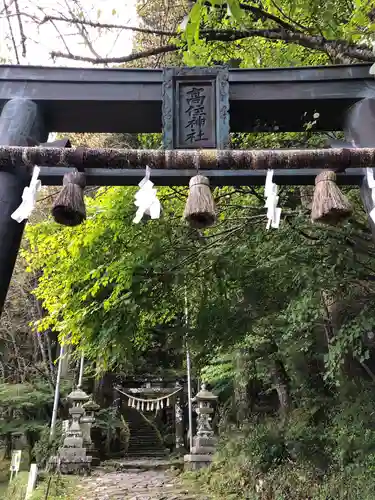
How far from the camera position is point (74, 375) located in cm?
1723

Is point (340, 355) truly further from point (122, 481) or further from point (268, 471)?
point (122, 481)

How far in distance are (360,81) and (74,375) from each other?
53.0 ft

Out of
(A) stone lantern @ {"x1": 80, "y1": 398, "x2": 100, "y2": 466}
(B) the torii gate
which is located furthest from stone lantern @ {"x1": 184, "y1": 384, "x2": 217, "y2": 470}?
(B) the torii gate

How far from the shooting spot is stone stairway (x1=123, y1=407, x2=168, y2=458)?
16953 mm

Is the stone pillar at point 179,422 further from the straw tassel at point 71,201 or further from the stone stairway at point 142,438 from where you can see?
the straw tassel at point 71,201

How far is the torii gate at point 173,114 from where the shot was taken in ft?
8.54

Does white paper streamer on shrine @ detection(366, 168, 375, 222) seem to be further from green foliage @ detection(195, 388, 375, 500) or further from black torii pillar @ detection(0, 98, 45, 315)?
green foliage @ detection(195, 388, 375, 500)

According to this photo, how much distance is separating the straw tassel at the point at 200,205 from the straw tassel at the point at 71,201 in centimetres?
57

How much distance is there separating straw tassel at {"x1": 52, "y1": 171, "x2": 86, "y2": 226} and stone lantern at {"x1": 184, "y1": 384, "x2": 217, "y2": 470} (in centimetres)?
1054

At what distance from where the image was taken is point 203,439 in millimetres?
12234

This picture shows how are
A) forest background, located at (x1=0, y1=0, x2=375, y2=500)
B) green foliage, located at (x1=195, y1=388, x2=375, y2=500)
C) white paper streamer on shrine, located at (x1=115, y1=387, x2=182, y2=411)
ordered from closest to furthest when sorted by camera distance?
forest background, located at (x1=0, y1=0, x2=375, y2=500) → green foliage, located at (x1=195, y1=388, x2=375, y2=500) → white paper streamer on shrine, located at (x1=115, y1=387, x2=182, y2=411)

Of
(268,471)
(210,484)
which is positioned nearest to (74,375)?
(210,484)

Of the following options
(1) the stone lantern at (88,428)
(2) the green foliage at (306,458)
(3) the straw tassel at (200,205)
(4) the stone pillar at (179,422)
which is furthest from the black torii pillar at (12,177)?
(4) the stone pillar at (179,422)

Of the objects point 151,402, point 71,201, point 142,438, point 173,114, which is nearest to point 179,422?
point 151,402
